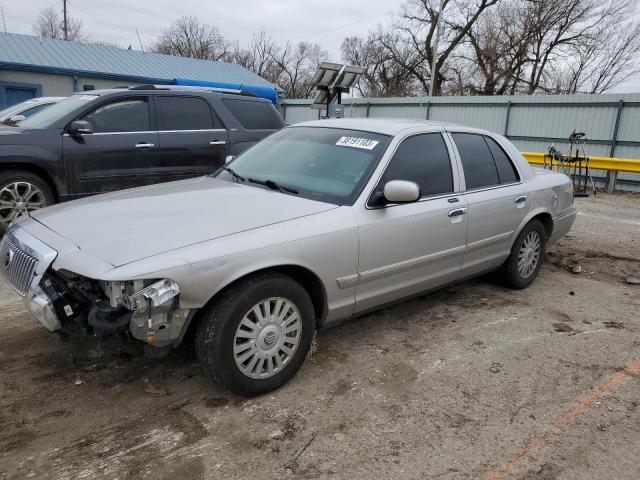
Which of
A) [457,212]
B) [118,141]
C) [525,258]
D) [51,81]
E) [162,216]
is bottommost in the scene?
[525,258]

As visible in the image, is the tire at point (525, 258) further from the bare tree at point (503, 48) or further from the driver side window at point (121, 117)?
the bare tree at point (503, 48)

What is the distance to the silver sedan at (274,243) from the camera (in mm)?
2643

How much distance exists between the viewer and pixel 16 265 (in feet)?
9.91

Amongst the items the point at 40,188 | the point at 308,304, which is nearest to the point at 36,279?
the point at 308,304

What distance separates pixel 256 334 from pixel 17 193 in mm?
4325

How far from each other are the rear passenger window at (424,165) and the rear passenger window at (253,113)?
3891mm

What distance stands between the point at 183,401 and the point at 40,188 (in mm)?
4082

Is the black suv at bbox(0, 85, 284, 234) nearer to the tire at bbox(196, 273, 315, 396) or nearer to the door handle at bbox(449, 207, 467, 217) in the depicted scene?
the door handle at bbox(449, 207, 467, 217)

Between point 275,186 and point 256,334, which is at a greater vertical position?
point 275,186

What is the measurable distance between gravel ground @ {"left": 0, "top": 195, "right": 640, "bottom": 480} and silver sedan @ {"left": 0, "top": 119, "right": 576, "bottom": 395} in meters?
0.35

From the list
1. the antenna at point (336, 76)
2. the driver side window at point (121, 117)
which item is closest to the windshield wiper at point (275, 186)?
the driver side window at point (121, 117)

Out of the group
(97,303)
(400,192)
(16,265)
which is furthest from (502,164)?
(16,265)

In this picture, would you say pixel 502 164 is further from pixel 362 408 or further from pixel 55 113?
pixel 55 113

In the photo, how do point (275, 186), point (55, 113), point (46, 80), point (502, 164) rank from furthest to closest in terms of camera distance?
point (46, 80) → point (55, 113) → point (502, 164) → point (275, 186)
